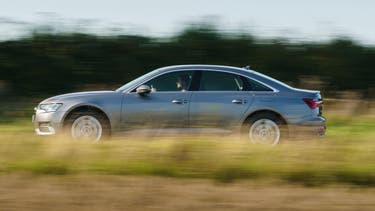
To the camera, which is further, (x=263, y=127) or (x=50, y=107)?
(x=50, y=107)

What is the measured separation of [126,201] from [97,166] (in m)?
1.48

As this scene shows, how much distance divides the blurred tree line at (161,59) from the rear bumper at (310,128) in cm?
902

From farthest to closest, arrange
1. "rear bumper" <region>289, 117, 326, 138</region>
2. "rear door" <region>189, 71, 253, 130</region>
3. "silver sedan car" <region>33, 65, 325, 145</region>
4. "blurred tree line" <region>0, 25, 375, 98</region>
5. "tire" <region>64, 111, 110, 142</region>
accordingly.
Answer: "blurred tree line" <region>0, 25, 375, 98</region>
"tire" <region>64, 111, 110, 142</region>
"silver sedan car" <region>33, 65, 325, 145</region>
"rear door" <region>189, 71, 253, 130</region>
"rear bumper" <region>289, 117, 326, 138</region>

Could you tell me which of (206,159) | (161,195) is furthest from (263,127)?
(161,195)

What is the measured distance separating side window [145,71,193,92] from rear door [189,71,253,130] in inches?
8.8

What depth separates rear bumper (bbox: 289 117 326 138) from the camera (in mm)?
11469

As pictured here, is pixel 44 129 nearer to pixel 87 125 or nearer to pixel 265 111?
pixel 87 125

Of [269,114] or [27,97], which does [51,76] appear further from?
[269,114]

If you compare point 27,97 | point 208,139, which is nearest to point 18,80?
point 27,97

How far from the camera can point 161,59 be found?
21562 mm

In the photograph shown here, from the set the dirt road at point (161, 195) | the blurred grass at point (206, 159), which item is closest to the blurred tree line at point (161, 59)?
the blurred grass at point (206, 159)

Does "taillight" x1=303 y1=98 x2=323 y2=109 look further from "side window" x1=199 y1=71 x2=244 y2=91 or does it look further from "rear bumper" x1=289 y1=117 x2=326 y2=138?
"side window" x1=199 y1=71 x2=244 y2=91

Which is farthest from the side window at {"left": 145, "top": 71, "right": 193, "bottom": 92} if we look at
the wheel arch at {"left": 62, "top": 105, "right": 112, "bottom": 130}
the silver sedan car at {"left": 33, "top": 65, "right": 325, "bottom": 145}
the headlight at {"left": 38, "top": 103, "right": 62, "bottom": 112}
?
the headlight at {"left": 38, "top": 103, "right": 62, "bottom": 112}

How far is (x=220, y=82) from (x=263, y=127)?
1028mm
